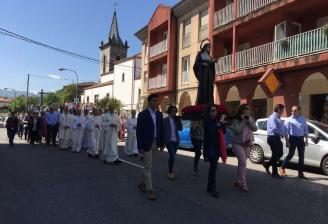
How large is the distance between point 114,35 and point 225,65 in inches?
2073

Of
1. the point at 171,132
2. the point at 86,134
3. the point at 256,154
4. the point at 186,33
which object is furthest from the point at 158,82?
the point at 171,132

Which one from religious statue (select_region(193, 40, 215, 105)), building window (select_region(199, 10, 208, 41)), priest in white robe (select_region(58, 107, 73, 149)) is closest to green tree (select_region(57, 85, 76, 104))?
building window (select_region(199, 10, 208, 41))

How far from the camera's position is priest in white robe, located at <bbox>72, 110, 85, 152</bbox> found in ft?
56.1

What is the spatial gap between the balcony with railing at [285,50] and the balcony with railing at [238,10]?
203 centimetres

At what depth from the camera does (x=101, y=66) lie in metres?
68.9

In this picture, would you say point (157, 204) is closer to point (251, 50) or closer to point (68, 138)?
point (68, 138)

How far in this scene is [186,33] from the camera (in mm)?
30766

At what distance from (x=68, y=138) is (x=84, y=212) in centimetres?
1258

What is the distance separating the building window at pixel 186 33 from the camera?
30.3 meters

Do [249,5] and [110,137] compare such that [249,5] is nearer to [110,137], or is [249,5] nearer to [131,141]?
[131,141]

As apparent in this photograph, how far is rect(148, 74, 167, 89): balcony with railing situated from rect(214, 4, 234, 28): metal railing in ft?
28.0

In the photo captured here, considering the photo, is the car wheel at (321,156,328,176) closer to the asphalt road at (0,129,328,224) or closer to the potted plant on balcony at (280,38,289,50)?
the asphalt road at (0,129,328,224)

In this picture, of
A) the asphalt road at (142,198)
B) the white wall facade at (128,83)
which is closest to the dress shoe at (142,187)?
the asphalt road at (142,198)

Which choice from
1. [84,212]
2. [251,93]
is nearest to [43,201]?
[84,212]
